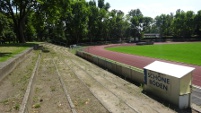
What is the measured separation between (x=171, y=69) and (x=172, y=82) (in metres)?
0.70

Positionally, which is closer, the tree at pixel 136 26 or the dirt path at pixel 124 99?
the dirt path at pixel 124 99

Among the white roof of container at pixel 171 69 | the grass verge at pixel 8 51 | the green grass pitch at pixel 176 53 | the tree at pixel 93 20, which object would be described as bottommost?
the green grass pitch at pixel 176 53

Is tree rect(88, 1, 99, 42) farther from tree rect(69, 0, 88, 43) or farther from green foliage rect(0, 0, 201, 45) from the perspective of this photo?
tree rect(69, 0, 88, 43)

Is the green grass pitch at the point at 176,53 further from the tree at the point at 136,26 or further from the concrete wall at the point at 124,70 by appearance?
the tree at the point at 136,26

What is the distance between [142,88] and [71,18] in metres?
58.7

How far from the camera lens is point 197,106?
27.8 ft

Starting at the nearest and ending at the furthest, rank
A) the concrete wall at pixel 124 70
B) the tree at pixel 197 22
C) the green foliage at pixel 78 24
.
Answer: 1. the concrete wall at pixel 124 70
2. the green foliage at pixel 78 24
3. the tree at pixel 197 22

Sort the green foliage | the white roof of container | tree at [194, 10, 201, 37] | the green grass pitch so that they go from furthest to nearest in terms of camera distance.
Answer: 1. tree at [194, 10, 201, 37]
2. the green foliage
3. the green grass pitch
4. the white roof of container

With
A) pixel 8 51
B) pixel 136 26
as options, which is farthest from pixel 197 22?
pixel 8 51

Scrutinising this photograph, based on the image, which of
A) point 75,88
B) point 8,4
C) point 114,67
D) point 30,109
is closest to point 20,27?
point 8,4

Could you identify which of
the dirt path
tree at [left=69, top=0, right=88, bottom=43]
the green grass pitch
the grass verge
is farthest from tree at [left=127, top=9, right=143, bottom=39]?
the dirt path

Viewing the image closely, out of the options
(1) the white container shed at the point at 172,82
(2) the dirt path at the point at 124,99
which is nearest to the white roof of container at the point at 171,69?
(1) the white container shed at the point at 172,82

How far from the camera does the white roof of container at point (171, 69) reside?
859 centimetres

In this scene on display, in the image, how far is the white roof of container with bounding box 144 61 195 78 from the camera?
8.59 meters
